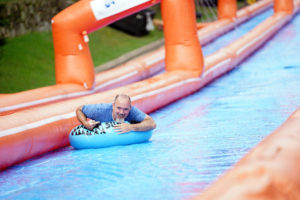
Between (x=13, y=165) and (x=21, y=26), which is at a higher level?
(x=21, y=26)

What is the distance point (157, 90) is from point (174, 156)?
1.90 metres

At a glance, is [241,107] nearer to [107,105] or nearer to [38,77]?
[107,105]

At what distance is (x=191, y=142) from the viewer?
3.44 m

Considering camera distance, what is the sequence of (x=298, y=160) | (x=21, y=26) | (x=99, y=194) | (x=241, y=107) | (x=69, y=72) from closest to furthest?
(x=298, y=160), (x=99, y=194), (x=241, y=107), (x=69, y=72), (x=21, y=26)

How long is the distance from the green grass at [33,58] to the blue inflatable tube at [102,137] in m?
2.63

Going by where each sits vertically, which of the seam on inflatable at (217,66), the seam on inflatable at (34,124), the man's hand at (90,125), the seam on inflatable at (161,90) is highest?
the seam on inflatable at (34,124)

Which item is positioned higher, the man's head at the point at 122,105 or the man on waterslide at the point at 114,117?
the man's head at the point at 122,105

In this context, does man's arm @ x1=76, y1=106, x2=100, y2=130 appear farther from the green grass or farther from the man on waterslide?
the green grass

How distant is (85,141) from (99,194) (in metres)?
1.10

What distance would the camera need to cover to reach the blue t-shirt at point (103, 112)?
354 cm

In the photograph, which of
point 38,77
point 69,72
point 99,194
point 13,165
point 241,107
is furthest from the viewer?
point 38,77

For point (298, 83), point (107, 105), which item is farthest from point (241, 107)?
point (107, 105)

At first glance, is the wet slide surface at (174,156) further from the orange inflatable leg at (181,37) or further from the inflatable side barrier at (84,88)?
the inflatable side barrier at (84,88)

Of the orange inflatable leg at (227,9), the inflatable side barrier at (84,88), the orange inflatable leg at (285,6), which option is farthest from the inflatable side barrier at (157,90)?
the orange inflatable leg at (285,6)
